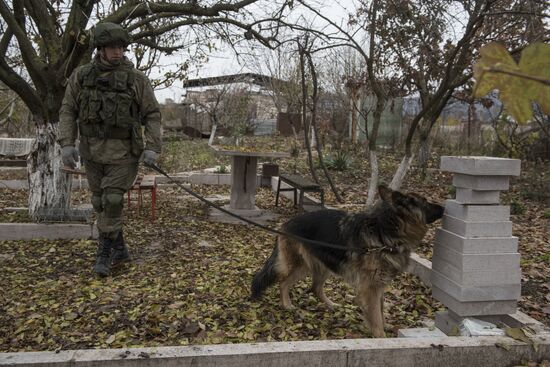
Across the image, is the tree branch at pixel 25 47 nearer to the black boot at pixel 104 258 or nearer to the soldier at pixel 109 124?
the soldier at pixel 109 124

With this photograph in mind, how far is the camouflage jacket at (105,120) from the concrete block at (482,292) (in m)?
3.09

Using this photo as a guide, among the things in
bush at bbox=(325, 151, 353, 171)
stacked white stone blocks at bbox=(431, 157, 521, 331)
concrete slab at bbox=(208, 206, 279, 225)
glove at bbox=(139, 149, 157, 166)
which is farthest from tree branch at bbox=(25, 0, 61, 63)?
bush at bbox=(325, 151, 353, 171)

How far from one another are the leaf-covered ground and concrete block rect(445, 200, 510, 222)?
1.15 metres

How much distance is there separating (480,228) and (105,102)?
11.4 ft

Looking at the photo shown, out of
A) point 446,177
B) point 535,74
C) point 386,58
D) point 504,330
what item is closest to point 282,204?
point 386,58

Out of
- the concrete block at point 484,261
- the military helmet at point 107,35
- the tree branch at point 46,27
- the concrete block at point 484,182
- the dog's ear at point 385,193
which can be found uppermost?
the tree branch at point 46,27

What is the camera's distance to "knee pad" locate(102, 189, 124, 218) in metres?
4.59

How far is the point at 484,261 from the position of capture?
9.98ft

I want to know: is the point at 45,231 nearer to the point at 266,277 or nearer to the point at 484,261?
Answer: the point at 266,277

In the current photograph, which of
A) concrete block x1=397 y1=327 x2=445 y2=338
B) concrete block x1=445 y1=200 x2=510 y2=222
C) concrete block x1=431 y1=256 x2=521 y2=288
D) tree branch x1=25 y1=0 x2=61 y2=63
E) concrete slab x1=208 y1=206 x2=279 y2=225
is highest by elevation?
tree branch x1=25 y1=0 x2=61 y2=63

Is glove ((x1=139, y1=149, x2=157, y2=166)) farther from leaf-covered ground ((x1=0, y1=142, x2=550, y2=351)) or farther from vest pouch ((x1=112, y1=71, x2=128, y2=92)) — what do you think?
leaf-covered ground ((x1=0, y1=142, x2=550, y2=351))

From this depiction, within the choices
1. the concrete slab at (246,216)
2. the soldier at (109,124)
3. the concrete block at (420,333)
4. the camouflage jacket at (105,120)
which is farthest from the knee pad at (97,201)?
the concrete block at (420,333)

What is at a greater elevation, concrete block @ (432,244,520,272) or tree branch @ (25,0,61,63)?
tree branch @ (25,0,61,63)

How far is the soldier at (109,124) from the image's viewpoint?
4387 mm
